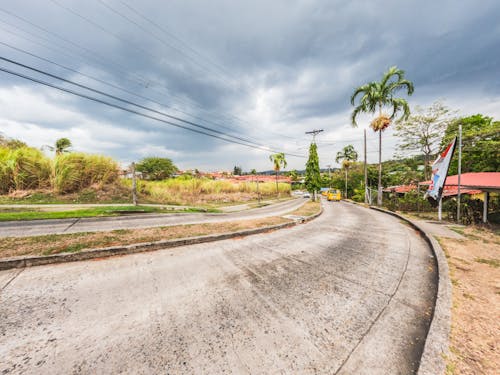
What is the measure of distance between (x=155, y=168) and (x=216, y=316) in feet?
122

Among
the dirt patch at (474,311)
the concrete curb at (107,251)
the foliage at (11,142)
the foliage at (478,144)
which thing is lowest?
the dirt patch at (474,311)

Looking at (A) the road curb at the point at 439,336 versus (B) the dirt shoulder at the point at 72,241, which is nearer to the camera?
(A) the road curb at the point at 439,336

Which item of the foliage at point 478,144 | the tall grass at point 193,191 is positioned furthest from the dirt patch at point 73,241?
the foliage at point 478,144

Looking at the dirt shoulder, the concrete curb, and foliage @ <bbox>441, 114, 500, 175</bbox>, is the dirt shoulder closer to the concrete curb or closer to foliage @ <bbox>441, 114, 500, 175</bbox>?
the concrete curb

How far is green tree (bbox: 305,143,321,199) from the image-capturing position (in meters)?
26.4

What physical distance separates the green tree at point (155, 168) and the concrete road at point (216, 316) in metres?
33.3

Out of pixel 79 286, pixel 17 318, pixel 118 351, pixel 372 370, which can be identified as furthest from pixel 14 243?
pixel 372 370

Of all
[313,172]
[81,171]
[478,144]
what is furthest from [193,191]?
[478,144]

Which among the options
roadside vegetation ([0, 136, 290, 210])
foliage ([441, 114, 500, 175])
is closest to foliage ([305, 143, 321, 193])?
foliage ([441, 114, 500, 175])

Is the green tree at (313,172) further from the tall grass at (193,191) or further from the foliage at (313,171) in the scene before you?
the tall grass at (193,191)

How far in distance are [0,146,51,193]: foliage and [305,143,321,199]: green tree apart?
28.3 m

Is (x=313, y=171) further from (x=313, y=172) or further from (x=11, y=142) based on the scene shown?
(x=11, y=142)

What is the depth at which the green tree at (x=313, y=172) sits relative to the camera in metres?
26.4

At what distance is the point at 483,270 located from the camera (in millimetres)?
3510
